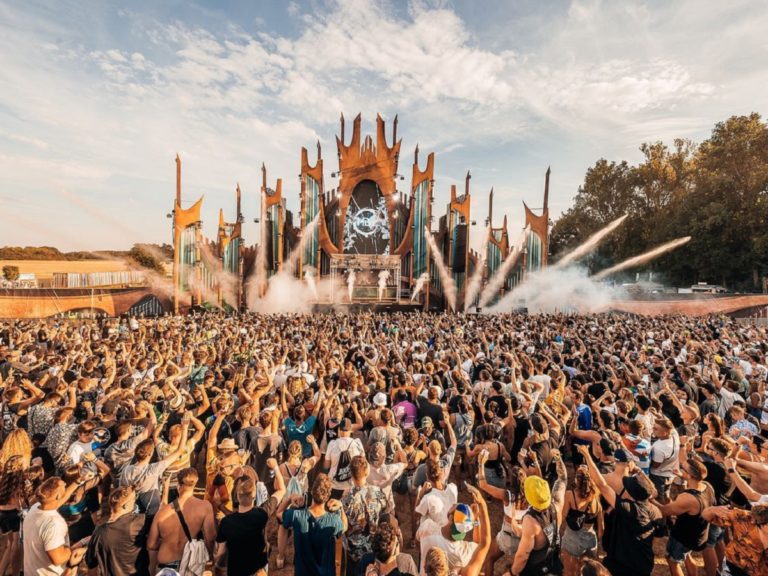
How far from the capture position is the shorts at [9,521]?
346cm

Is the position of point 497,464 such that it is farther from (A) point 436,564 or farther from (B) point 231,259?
(B) point 231,259

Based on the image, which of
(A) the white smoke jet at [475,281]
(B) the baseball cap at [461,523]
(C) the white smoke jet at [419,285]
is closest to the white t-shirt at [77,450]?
(B) the baseball cap at [461,523]

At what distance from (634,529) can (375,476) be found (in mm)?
2149

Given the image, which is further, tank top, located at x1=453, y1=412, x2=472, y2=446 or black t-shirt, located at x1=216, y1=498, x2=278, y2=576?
tank top, located at x1=453, y1=412, x2=472, y2=446

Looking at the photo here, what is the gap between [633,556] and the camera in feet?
11.0

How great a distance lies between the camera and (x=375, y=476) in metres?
4.05

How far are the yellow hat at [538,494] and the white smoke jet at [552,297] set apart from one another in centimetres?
2794

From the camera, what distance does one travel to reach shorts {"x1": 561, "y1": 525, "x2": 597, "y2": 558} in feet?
11.4

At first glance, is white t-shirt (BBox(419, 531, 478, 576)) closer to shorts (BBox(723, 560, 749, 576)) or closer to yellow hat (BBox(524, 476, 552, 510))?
yellow hat (BBox(524, 476, 552, 510))

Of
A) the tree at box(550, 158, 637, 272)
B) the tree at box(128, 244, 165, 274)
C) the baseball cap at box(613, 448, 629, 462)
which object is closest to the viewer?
the baseball cap at box(613, 448, 629, 462)

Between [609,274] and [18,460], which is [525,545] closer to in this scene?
[18,460]

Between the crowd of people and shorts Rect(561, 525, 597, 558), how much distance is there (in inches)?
0.7

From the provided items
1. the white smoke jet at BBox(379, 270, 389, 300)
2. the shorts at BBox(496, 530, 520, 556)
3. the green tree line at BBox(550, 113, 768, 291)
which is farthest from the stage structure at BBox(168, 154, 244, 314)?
the green tree line at BBox(550, 113, 768, 291)

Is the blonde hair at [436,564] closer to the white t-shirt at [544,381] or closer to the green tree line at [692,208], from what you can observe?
the white t-shirt at [544,381]
